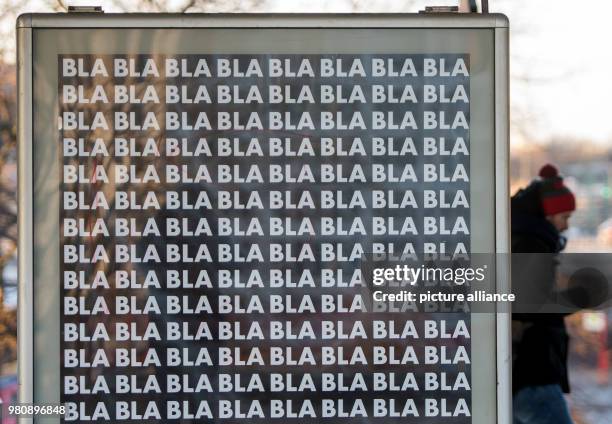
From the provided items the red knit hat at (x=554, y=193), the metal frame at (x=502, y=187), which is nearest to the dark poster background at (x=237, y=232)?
the metal frame at (x=502, y=187)

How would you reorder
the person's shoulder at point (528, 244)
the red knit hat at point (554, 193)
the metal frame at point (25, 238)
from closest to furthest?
1. the metal frame at point (25, 238)
2. the person's shoulder at point (528, 244)
3. the red knit hat at point (554, 193)

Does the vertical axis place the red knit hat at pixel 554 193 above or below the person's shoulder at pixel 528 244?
above

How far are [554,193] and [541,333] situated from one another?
54 centimetres

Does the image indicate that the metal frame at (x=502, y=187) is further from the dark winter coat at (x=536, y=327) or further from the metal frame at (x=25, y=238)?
the metal frame at (x=25, y=238)

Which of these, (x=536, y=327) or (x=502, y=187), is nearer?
(x=502, y=187)

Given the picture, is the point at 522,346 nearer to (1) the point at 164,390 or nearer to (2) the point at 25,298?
(1) the point at 164,390

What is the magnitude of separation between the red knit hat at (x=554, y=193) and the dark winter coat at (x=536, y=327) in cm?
4

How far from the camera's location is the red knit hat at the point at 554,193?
3121 millimetres

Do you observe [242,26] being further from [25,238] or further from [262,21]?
[25,238]

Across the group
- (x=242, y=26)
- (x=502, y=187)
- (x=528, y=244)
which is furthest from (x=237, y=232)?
(x=528, y=244)

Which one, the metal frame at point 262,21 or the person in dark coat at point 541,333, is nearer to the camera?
the metal frame at point 262,21

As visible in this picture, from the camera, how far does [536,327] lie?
3.08m

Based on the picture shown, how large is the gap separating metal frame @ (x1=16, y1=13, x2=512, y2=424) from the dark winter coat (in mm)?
762

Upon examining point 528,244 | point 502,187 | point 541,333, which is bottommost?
point 541,333
